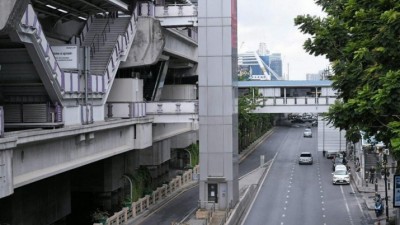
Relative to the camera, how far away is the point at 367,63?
18.9 m

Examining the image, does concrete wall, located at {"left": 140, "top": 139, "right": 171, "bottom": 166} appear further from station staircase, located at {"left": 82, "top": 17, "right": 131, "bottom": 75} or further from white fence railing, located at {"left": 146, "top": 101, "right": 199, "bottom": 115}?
station staircase, located at {"left": 82, "top": 17, "right": 131, "bottom": 75}

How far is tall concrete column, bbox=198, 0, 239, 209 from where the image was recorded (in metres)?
35.1

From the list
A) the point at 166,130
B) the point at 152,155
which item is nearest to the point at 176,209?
the point at 152,155

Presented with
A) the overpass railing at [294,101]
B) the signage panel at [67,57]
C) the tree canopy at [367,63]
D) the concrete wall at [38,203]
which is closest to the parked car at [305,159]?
the overpass railing at [294,101]

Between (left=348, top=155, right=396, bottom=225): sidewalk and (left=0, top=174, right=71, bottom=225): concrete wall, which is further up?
(left=0, top=174, right=71, bottom=225): concrete wall

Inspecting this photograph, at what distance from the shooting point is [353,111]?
18.6 meters

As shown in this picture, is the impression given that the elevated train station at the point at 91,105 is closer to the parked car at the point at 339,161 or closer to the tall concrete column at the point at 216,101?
the tall concrete column at the point at 216,101

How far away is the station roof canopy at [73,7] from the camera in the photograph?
89.2 ft

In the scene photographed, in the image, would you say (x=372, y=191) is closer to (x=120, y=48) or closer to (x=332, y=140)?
(x=120, y=48)

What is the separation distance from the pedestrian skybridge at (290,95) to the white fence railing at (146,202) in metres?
20.0

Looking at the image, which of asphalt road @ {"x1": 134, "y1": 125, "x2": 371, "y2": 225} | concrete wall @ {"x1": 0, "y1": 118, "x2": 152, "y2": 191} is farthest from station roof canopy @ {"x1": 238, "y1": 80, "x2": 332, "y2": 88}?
concrete wall @ {"x1": 0, "y1": 118, "x2": 152, "y2": 191}

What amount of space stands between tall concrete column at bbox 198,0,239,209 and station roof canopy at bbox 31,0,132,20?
5.41 metres

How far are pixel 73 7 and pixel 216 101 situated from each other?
1023cm

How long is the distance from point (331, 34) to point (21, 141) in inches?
443
